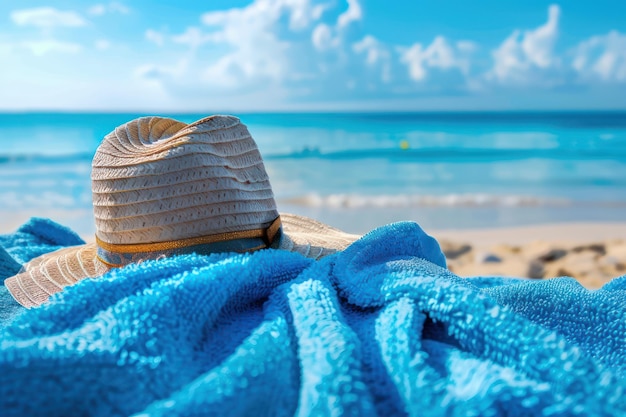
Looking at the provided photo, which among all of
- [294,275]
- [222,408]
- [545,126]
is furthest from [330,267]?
[545,126]

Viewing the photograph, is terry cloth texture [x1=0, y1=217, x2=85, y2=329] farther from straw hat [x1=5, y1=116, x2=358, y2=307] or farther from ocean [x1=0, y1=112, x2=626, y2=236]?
ocean [x1=0, y1=112, x2=626, y2=236]

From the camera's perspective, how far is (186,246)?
1219 mm

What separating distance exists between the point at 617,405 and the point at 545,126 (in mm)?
19211

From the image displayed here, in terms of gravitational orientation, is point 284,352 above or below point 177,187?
below

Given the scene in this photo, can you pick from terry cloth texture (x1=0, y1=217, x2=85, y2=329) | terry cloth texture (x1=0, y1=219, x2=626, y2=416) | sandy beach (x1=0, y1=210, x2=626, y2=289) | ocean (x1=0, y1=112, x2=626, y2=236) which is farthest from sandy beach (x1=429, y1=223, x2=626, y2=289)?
terry cloth texture (x1=0, y1=219, x2=626, y2=416)

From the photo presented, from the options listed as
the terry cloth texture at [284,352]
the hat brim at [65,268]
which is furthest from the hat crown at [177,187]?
the terry cloth texture at [284,352]

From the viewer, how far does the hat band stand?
1.22m

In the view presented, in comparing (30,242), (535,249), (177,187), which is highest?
(177,187)

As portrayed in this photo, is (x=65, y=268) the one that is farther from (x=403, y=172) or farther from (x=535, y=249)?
(x=403, y=172)

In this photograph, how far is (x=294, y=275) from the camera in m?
1.02

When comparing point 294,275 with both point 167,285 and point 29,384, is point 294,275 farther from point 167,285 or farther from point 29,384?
point 29,384

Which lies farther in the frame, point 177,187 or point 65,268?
point 65,268

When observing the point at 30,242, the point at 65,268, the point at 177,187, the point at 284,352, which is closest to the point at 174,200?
the point at 177,187

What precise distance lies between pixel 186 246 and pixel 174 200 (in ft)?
0.32
